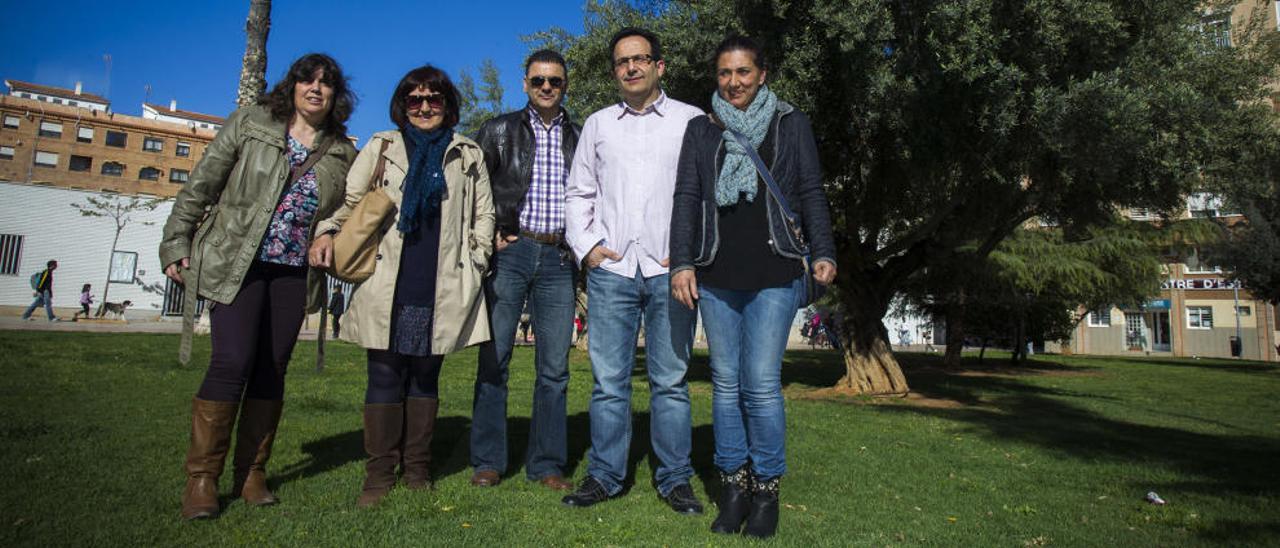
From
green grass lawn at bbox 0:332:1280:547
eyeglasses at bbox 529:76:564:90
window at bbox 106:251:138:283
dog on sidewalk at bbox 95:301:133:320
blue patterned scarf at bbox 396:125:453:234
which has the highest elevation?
window at bbox 106:251:138:283

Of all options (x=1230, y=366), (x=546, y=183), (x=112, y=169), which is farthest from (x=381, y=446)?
(x=112, y=169)

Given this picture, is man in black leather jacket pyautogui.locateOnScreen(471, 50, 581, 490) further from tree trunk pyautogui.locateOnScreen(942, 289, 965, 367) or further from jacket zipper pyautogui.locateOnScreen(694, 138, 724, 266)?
tree trunk pyautogui.locateOnScreen(942, 289, 965, 367)

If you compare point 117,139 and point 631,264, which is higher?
point 117,139

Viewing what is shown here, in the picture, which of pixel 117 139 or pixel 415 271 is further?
pixel 117 139

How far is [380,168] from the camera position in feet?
12.2

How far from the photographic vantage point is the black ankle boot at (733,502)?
3.27m

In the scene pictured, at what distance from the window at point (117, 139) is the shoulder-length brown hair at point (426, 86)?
2916 inches

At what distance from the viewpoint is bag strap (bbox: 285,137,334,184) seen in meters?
3.60

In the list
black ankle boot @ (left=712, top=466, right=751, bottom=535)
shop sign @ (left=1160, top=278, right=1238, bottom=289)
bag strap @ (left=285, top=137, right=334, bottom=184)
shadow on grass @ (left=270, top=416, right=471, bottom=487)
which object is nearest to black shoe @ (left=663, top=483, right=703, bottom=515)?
black ankle boot @ (left=712, top=466, right=751, bottom=535)

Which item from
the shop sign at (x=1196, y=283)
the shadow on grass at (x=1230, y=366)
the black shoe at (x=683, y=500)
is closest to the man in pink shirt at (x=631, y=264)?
the black shoe at (x=683, y=500)

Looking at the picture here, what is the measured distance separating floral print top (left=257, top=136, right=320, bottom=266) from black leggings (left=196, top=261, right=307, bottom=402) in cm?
6

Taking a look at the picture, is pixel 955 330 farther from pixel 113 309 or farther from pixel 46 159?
pixel 46 159

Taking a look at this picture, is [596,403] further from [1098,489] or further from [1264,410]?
[1264,410]

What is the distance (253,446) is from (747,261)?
2.54 meters
